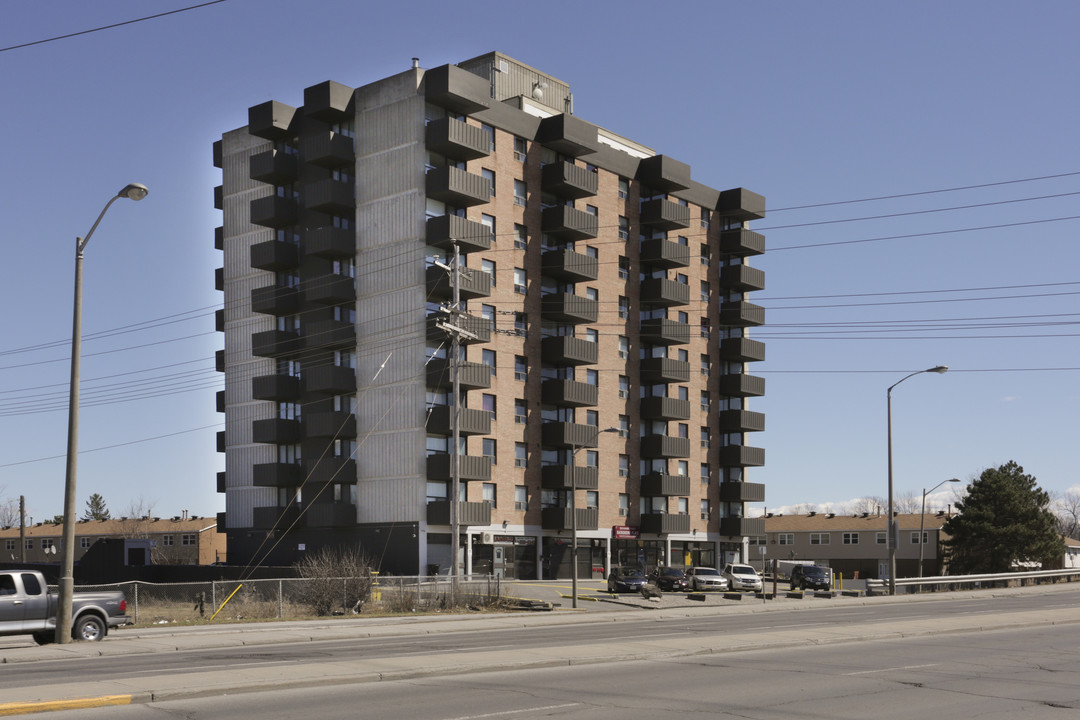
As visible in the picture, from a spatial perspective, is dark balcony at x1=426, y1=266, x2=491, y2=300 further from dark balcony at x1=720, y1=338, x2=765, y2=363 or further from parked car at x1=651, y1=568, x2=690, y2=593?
dark balcony at x1=720, y1=338, x2=765, y2=363

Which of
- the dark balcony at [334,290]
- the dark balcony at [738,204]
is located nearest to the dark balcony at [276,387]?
the dark balcony at [334,290]

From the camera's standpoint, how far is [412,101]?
66125 mm

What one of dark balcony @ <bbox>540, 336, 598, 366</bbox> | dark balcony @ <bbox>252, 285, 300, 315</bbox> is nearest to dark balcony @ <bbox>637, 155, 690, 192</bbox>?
dark balcony @ <bbox>540, 336, 598, 366</bbox>

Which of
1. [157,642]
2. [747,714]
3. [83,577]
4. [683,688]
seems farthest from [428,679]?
[83,577]

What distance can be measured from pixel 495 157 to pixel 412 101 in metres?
6.78

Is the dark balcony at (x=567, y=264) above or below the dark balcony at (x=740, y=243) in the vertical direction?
below

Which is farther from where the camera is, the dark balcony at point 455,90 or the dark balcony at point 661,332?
the dark balcony at point 661,332

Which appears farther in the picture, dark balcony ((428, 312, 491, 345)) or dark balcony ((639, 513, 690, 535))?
dark balcony ((639, 513, 690, 535))

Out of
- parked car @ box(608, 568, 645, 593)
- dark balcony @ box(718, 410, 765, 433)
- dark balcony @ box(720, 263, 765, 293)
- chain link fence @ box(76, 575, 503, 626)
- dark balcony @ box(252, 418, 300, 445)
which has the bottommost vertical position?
parked car @ box(608, 568, 645, 593)

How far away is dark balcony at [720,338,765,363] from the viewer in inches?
3440

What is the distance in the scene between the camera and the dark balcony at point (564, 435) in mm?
72000

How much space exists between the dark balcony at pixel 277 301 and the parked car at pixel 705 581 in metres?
30.1

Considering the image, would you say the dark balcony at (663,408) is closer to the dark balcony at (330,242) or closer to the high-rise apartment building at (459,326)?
the high-rise apartment building at (459,326)

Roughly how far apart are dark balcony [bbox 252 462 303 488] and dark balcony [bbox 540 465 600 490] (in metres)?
15.8
